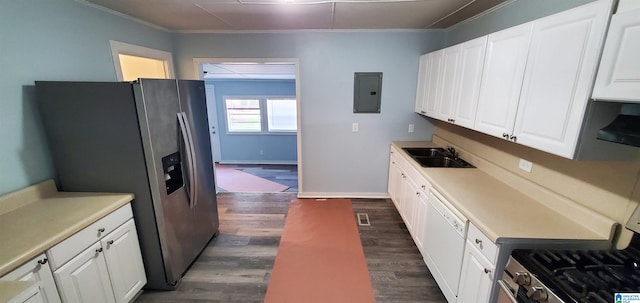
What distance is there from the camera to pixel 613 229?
1.33 meters

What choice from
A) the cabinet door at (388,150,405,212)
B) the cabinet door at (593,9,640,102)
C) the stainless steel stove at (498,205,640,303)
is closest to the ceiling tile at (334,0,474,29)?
the cabinet door at (593,9,640,102)

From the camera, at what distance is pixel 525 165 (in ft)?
6.36

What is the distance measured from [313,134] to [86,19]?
2.66 meters

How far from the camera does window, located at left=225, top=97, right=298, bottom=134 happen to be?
22.2 feet

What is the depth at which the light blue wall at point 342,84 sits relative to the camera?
3.39 m

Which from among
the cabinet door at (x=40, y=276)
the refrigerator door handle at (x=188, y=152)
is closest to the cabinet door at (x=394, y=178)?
the refrigerator door handle at (x=188, y=152)

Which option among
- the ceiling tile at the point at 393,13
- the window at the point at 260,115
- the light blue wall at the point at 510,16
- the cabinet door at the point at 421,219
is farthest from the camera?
the window at the point at 260,115

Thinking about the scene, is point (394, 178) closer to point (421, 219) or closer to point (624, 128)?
point (421, 219)

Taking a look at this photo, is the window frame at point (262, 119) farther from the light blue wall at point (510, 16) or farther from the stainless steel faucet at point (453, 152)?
the light blue wall at point (510, 16)

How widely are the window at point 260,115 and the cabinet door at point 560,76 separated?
5.61m

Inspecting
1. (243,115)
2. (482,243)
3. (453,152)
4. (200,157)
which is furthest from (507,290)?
(243,115)

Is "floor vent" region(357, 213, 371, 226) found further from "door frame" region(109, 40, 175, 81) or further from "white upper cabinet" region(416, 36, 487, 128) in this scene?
"door frame" region(109, 40, 175, 81)

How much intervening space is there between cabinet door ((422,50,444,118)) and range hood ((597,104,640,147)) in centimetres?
172

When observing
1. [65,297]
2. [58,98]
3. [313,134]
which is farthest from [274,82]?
[65,297]
